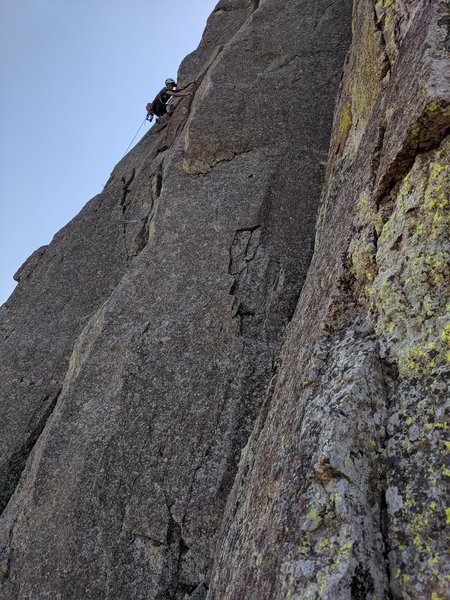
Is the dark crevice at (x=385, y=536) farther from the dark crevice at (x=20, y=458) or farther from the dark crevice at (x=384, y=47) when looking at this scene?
the dark crevice at (x=20, y=458)

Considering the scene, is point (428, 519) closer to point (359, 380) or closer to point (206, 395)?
point (359, 380)

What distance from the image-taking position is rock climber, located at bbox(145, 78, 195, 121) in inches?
694

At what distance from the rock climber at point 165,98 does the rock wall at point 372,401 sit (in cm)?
1128

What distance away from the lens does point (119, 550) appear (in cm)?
773

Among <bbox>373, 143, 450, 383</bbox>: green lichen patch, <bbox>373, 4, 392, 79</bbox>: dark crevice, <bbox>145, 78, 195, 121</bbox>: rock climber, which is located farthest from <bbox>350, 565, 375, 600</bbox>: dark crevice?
<bbox>145, 78, 195, 121</bbox>: rock climber

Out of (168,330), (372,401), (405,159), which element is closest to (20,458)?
(168,330)

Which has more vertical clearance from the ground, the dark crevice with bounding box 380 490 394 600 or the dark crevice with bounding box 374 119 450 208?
the dark crevice with bounding box 374 119 450 208

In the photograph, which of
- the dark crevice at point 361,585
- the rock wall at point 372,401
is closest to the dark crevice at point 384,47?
the rock wall at point 372,401

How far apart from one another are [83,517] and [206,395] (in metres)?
2.61

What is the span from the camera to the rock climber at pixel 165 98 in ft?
57.8

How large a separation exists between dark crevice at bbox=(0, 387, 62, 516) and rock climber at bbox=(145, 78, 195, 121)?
1080 centimetres

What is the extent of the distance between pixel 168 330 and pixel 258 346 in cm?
171

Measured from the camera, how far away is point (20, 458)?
424 inches

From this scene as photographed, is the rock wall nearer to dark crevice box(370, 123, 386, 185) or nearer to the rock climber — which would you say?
dark crevice box(370, 123, 386, 185)
